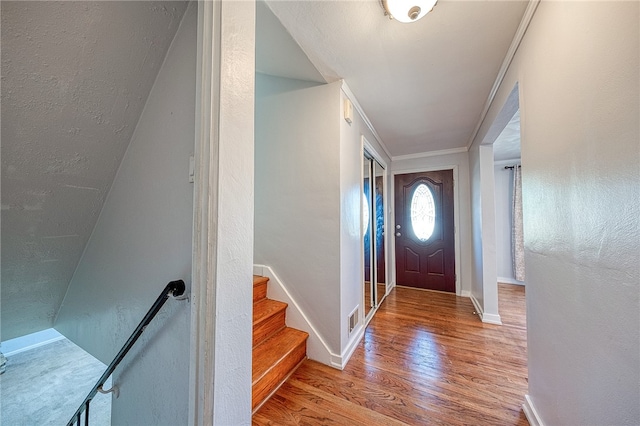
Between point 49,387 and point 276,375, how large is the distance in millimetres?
2975

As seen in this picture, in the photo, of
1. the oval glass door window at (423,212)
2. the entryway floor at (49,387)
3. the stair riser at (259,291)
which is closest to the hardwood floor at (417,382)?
the stair riser at (259,291)

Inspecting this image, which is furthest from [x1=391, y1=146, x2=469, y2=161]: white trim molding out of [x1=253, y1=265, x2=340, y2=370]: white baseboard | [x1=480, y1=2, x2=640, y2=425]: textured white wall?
[x1=253, y1=265, x2=340, y2=370]: white baseboard

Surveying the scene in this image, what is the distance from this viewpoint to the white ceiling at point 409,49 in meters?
1.22

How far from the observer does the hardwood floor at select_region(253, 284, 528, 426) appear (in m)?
1.35

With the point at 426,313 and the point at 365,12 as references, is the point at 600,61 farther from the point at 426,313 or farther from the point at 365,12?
the point at 426,313

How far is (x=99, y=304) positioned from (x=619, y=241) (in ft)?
8.76

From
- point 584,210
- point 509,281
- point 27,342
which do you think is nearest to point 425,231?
point 509,281

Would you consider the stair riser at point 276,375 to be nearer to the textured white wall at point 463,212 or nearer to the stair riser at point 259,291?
the stair riser at point 259,291

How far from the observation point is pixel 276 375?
60.7 inches

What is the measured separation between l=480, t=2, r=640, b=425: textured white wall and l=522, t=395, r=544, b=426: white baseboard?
48 millimetres

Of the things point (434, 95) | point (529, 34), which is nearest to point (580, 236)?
point (529, 34)

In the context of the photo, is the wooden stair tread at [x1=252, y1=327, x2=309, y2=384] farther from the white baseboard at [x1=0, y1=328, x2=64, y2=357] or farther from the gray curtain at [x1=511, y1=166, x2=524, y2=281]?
the gray curtain at [x1=511, y1=166, x2=524, y2=281]

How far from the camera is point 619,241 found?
2.29 feet

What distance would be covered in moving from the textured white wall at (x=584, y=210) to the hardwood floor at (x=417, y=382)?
35 centimetres
